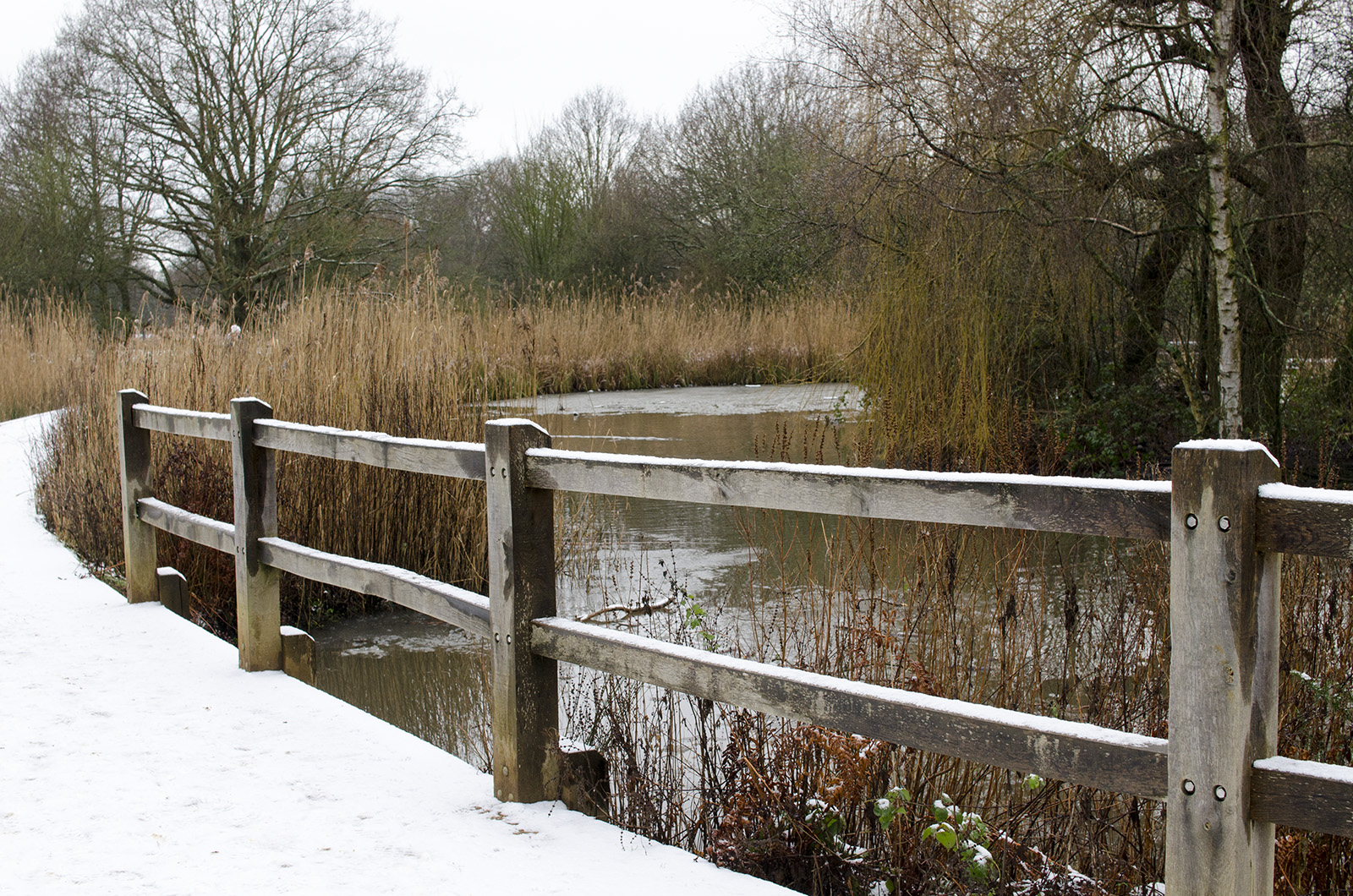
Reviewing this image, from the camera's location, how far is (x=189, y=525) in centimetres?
491

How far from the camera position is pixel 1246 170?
8.01 m

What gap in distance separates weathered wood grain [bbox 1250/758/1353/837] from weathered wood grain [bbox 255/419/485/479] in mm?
1999

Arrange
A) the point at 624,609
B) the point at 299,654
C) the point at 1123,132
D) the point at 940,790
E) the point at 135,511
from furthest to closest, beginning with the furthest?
the point at 1123,132 < the point at 135,511 < the point at 624,609 < the point at 299,654 < the point at 940,790

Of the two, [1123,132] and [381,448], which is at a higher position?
[1123,132]

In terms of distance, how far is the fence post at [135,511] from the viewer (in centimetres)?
550

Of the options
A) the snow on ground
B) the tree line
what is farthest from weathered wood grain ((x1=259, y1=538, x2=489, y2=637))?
the tree line

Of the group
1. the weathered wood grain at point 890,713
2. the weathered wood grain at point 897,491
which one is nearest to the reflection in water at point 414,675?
the weathered wood grain at point 890,713

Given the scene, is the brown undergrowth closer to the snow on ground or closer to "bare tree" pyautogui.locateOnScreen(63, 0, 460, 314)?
the snow on ground

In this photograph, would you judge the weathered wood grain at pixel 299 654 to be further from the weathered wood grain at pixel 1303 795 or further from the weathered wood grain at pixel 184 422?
the weathered wood grain at pixel 1303 795

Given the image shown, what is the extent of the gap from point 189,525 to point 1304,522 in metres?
4.42

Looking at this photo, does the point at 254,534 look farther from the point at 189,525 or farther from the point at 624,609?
the point at 624,609

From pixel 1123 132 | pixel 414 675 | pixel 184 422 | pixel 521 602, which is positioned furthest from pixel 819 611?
pixel 1123 132

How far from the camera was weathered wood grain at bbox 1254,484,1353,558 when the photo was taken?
1616mm

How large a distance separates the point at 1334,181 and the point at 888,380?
3.40 metres
